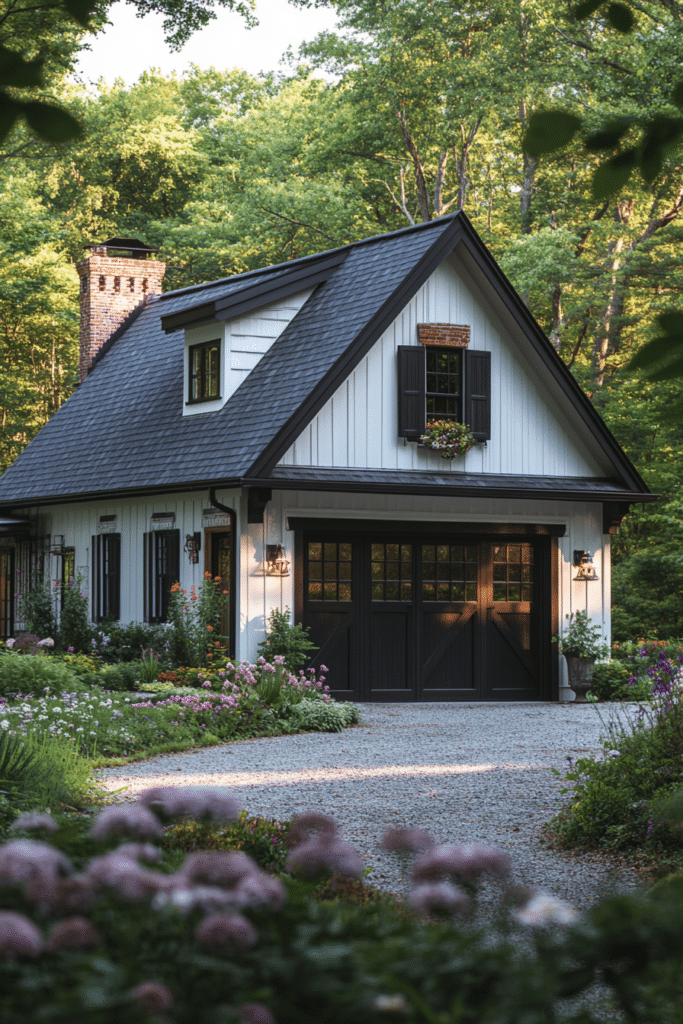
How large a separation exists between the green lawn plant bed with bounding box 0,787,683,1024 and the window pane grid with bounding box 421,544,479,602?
1446 cm

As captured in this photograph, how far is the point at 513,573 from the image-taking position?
17750mm

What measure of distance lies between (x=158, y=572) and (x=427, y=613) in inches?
162

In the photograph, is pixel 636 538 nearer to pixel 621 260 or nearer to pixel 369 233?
pixel 621 260

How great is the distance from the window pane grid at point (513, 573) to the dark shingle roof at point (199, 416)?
3.90 metres

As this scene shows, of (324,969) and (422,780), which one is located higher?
(324,969)

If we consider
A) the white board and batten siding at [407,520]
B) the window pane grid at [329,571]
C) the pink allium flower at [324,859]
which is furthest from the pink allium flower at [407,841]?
the window pane grid at [329,571]

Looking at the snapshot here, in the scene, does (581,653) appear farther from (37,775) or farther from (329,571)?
(37,775)

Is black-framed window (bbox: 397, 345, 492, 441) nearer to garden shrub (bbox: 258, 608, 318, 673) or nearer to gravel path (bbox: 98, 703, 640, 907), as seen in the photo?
garden shrub (bbox: 258, 608, 318, 673)

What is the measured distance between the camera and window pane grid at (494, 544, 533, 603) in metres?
17.7

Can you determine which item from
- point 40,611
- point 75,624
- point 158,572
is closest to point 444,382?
point 158,572

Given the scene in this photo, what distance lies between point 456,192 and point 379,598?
22.4 m

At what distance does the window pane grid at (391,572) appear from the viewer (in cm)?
1689

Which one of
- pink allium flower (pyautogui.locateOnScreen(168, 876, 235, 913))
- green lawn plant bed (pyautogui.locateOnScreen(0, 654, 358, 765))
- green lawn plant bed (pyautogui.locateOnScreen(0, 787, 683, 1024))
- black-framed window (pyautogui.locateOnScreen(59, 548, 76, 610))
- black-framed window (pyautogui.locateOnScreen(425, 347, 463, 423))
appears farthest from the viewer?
black-framed window (pyautogui.locateOnScreen(59, 548, 76, 610))

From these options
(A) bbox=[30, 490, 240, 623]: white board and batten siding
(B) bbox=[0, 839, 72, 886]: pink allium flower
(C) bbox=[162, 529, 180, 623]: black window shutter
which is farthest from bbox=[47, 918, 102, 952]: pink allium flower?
(C) bbox=[162, 529, 180, 623]: black window shutter
